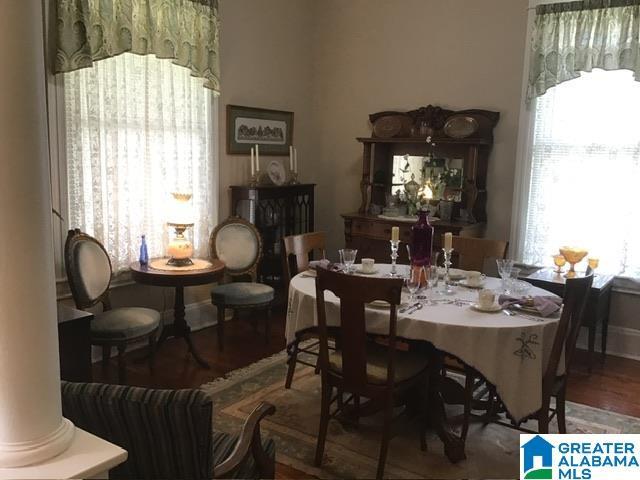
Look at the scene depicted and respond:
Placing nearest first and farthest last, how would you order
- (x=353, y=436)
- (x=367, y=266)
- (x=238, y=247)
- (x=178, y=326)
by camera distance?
1. (x=353, y=436)
2. (x=367, y=266)
3. (x=178, y=326)
4. (x=238, y=247)

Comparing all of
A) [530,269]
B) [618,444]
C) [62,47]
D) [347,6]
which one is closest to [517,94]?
[530,269]

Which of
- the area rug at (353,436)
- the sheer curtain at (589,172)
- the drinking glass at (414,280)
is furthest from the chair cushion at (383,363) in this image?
the sheer curtain at (589,172)

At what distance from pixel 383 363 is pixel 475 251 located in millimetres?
1331

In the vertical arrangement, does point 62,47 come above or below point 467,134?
above

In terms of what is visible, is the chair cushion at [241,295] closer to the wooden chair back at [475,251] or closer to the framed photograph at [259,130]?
the framed photograph at [259,130]

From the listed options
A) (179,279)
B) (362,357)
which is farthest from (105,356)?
(362,357)

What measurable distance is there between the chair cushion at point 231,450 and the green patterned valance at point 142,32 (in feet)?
8.07

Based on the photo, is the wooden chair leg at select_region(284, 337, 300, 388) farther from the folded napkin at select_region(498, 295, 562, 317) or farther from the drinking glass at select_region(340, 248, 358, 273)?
the folded napkin at select_region(498, 295, 562, 317)

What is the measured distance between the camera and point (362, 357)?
103 inches

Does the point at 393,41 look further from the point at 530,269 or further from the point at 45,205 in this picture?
the point at 45,205

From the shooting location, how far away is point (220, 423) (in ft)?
10.2

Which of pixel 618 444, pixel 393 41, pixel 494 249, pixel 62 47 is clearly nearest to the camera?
pixel 618 444

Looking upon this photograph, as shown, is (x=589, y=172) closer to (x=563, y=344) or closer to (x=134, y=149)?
(x=563, y=344)

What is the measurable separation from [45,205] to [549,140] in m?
3.95
